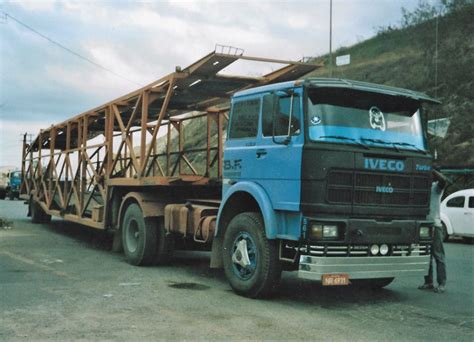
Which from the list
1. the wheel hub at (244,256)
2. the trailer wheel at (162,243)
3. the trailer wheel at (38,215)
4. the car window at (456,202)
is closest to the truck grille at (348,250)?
the wheel hub at (244,256)

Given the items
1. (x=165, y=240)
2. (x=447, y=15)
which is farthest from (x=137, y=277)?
(x=447, y=15)

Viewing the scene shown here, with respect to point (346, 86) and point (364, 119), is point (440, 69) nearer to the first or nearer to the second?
point (364, 119)

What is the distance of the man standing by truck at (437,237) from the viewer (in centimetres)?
809

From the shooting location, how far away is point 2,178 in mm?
42875

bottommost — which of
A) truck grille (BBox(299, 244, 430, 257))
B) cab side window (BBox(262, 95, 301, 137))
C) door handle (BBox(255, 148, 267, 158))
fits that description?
truck grille (BBox(299, 244, 430, 257))

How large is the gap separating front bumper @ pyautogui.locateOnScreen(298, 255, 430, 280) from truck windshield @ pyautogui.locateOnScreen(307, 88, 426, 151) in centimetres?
135

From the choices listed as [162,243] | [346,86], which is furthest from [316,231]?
[162,243]

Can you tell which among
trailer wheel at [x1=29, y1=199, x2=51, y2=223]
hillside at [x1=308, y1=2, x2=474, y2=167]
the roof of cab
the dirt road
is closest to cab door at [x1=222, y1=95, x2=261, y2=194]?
the roof of cab

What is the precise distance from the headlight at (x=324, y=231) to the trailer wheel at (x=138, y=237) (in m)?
4.14

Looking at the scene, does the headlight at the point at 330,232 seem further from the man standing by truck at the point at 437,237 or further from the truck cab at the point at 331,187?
the man standing by truck at the point at 437,237

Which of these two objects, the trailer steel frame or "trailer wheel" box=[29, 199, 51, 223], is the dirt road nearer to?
the trailer steel frame

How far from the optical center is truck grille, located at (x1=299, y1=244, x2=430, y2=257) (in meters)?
6.76

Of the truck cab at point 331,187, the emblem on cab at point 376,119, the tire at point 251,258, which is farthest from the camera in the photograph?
the emblem on cab at point 376,119

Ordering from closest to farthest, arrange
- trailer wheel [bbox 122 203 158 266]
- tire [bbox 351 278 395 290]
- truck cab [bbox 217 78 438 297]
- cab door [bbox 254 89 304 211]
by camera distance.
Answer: truck cab [bbox 217 78 438 297] < cab door [bbox 254 89 304 211] < tire [bbox 351 278 395 290] < trailer wheel [bbox 122 203 158 266]
